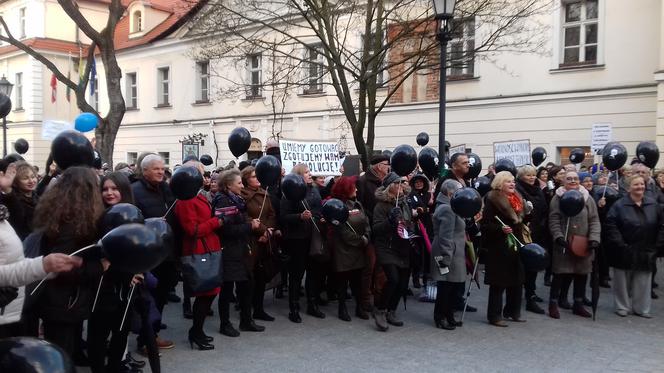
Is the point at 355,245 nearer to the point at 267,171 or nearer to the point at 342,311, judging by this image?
the point at 342,311

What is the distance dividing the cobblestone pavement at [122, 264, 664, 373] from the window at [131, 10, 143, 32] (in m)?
25.8

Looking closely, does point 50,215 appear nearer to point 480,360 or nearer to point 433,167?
point 480,360

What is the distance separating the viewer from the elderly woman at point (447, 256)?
6.63m

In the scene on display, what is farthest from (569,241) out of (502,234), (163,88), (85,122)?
(163,88)

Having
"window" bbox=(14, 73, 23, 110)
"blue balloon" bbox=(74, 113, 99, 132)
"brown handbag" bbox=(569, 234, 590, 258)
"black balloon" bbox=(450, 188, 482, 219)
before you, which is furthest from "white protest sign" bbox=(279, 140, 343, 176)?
"window" bbox=(14, 73, 23, 110)

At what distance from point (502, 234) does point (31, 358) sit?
5728 mm

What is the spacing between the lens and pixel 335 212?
6.48 meters

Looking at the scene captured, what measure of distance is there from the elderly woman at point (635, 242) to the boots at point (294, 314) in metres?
3.87

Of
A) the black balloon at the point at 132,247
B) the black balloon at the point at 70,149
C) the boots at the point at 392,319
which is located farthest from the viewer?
the boots at the point at 392,319

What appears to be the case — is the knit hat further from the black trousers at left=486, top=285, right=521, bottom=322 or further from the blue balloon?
the blue balloon

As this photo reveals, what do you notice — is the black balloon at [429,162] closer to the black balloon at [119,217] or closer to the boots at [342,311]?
the boots at [342,311]

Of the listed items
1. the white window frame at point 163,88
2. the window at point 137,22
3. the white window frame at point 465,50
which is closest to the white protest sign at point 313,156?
the white window frame at point 465,50

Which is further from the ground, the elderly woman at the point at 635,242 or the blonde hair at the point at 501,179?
the blonde hair at the point at 501,179

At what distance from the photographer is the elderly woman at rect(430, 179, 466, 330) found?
6.63 meters
